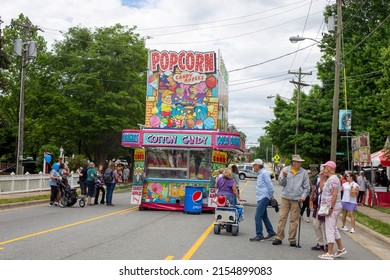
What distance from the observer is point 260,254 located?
981 centimetres

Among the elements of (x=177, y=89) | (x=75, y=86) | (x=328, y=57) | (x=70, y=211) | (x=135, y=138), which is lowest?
(x=70, y=211)

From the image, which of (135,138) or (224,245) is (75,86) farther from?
(224,245)

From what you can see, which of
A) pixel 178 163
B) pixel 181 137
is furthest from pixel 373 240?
pixel 178 163

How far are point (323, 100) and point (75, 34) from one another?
24532mm

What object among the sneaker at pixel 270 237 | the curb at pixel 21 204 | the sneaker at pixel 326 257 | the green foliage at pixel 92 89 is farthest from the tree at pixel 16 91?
the sneaker at pixel 326 257

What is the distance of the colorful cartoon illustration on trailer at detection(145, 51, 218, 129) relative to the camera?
65.7 ft

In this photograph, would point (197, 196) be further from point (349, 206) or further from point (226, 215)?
point (226, 215)

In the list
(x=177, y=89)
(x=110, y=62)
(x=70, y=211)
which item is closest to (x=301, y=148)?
(x=110, y=62)

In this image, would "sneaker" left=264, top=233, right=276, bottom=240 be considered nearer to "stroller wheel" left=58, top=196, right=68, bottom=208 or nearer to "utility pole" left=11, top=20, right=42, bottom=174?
"stroller wheel" left=58, top=196, right=68, bottom=208

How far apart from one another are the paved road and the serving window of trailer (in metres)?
2.58

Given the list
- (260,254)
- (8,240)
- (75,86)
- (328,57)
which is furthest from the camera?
(328,57)

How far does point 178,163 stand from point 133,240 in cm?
853

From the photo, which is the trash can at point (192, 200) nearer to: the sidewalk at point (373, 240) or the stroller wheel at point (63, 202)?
the stroller wheel at point (63, 202)

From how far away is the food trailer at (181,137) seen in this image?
18.5m
